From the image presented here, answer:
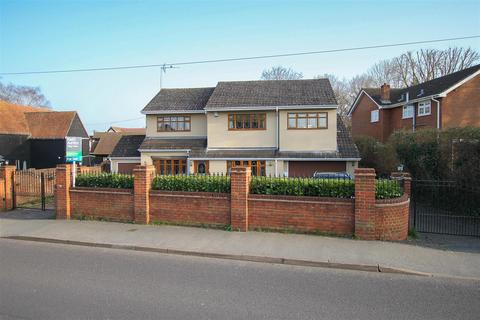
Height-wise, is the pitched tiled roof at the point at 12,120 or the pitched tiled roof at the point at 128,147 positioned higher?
the pitched tiled roof at the point at 12,120

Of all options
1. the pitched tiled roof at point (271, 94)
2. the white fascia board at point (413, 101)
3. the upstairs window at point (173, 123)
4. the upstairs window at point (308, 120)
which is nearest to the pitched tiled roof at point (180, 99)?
the upstairs window at point (173, 123)

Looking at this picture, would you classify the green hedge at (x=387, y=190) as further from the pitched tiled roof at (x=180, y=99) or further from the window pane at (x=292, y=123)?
the pitched tiled roof at (x=180, y=99)

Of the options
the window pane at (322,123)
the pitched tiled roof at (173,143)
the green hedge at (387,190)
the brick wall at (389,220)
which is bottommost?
the brick wall at (389,220)

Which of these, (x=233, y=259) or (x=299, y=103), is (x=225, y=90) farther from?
(x=233, y=259)

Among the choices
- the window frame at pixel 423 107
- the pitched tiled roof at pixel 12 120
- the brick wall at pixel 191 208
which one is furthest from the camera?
the pitched tiled roof at pixel 12 120

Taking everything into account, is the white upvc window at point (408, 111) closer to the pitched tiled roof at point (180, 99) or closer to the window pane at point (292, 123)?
the window pane at point (292, 123)

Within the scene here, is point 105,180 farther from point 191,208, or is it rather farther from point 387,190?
point 387,190

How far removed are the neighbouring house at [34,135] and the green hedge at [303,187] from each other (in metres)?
31.1

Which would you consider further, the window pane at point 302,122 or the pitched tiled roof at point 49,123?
the pitched tiled roof at point 49,123

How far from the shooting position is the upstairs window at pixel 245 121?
2228 cm

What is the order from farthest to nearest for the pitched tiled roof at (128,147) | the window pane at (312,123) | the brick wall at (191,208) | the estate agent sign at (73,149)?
1. the pitched tiled roof at (128,147)
2. the window pane at (312,123)
3. the estate agent sign at (73,149)
4. the brick wall at (191,208)

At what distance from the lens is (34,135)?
37438 millimetres

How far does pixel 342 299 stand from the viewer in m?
5.24

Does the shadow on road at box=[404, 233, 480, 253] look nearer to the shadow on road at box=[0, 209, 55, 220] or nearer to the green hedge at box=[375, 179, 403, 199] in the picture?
the green hedge at box=[375, 179, 403, 199]
